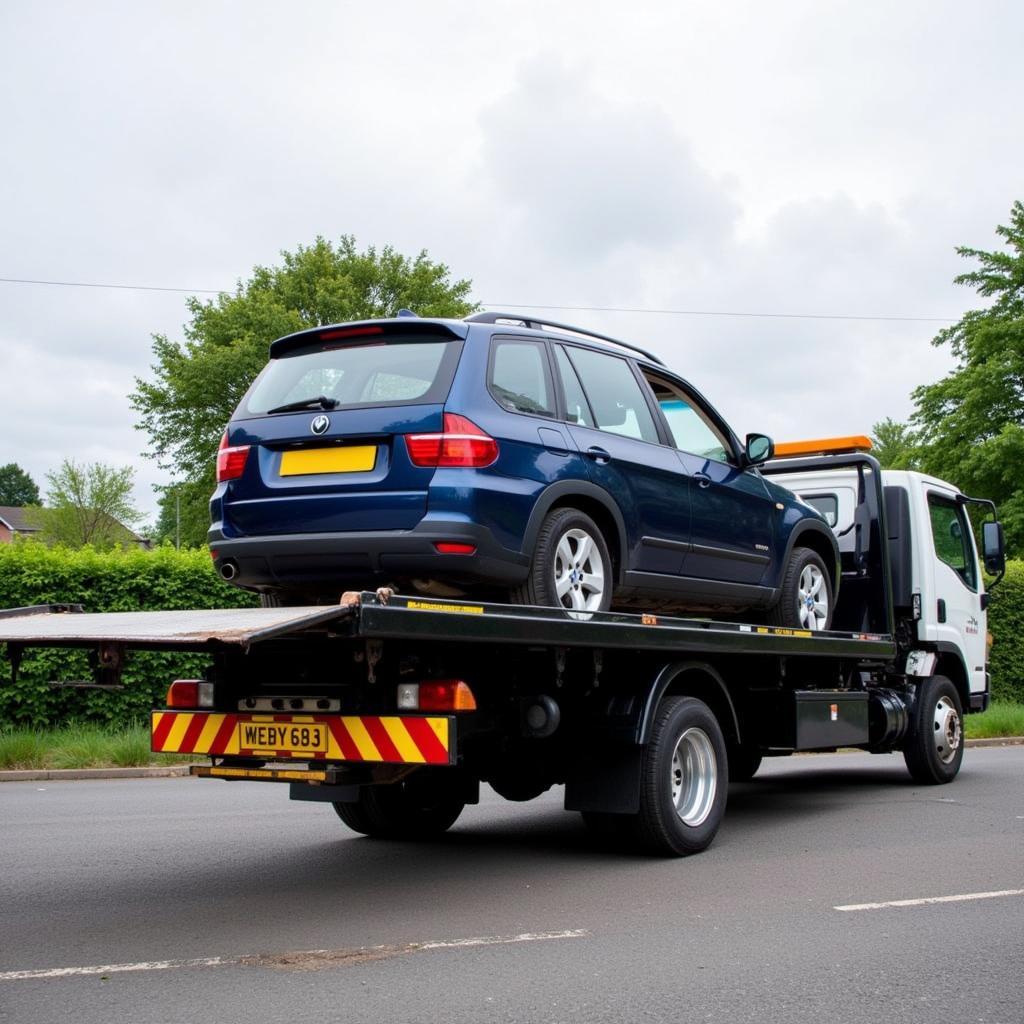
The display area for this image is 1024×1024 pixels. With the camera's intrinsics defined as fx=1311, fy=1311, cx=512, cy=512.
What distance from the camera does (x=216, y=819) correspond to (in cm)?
938

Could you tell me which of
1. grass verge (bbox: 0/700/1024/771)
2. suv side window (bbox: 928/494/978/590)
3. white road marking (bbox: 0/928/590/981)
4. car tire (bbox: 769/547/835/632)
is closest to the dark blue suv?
car tire (bbox: 769/547/835/632)

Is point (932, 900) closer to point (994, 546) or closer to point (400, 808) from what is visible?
point (400, 808)

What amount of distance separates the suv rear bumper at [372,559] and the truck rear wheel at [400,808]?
2166 millimetres

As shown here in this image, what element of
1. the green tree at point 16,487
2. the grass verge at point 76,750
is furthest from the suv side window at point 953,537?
the green tree at point 16,487

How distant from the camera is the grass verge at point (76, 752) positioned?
41.9 ft

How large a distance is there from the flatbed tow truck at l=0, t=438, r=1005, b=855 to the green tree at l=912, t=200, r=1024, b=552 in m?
25.3

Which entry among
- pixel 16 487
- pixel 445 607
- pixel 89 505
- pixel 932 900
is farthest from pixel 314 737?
pixel 16 487

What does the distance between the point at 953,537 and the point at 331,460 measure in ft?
24.0

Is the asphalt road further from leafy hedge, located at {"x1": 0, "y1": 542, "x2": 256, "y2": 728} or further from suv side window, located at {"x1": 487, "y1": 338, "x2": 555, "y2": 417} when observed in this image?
leafy hedge, located at {"x1": 0, "y1": 542, "x2": 256, "y2": 728}

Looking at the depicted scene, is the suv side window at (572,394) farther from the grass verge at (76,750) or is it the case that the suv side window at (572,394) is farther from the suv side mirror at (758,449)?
the grass verge at (76,750)

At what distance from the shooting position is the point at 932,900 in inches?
241

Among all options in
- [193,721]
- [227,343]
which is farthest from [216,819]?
[227,343]

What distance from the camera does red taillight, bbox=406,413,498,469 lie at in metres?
6.02

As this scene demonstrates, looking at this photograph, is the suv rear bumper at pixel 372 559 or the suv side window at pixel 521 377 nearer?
the suv rear bumper at pixel 372 559
